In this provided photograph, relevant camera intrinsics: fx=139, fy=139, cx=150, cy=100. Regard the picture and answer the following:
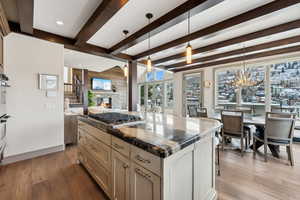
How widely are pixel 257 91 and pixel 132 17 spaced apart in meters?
4.60

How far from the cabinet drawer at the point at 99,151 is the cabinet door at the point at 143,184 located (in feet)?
1.57

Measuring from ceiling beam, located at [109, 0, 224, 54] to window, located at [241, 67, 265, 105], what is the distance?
3.89m

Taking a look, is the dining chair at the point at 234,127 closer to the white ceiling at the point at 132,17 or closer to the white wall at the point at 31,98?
the white ceiling at the point at 132,17

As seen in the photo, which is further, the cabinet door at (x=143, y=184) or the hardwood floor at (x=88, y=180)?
the hardwood floor at (x=88, y=180)

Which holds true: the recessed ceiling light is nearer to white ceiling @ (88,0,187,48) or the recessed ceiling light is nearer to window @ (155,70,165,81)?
white ceiling @ (88,0,187,48)

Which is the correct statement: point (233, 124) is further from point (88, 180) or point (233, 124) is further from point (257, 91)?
point (88, 180)

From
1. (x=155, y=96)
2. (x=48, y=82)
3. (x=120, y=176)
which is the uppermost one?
(x=48, y=82)

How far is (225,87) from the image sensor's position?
209 inches

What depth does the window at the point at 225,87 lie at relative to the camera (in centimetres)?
516

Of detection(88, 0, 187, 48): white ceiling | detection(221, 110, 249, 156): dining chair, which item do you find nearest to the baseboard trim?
detection(88, 0, 187, 48): white ceiling

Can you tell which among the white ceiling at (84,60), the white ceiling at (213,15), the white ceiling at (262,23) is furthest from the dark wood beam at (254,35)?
the white ceiling at (84,60)

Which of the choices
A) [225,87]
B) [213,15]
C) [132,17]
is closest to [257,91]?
[225,87]

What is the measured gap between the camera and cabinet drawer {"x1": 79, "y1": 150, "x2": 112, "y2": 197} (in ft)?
5.25

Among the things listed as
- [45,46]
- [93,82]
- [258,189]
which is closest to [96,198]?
[258,189]
